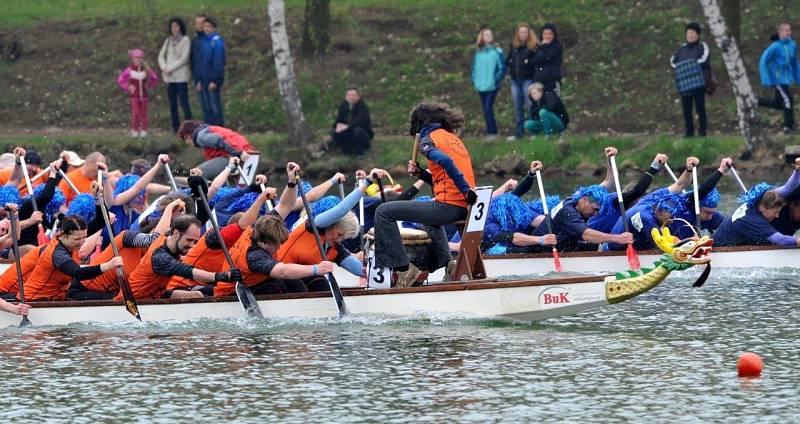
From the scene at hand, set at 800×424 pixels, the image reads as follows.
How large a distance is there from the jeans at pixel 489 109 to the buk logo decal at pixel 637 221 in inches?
443

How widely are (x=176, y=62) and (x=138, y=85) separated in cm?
95

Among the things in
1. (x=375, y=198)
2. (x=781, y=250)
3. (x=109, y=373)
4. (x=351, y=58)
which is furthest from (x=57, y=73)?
(x=109, y=373)

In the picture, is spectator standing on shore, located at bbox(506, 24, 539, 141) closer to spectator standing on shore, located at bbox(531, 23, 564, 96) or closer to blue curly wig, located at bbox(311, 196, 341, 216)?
spectator standing on shore, located at bbox(531, 23, 564, 96)

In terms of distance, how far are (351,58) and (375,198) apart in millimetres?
15380

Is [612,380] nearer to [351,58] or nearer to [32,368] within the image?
[32,368]

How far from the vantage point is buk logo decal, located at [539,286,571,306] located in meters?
15.6

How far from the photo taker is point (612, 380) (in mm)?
13617

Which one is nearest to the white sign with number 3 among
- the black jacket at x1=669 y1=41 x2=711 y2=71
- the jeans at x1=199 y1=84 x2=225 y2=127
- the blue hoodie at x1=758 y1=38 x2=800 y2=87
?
the black jacket at x1=669 y1=41 x2=711 y2=71

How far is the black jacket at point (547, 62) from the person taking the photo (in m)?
29.6

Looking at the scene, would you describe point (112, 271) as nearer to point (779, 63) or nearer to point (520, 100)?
point (520, 100)

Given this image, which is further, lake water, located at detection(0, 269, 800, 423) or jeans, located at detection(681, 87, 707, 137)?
jeans, located at detection(681, 87, 707, 137)

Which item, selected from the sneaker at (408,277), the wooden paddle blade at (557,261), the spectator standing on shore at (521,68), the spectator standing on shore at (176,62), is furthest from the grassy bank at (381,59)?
the sneaker at (408,277)

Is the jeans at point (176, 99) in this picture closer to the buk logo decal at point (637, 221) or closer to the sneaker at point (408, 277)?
the buk logo decal at point (637, 221)

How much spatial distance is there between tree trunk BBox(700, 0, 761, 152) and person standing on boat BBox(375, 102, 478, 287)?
43.0 ft
